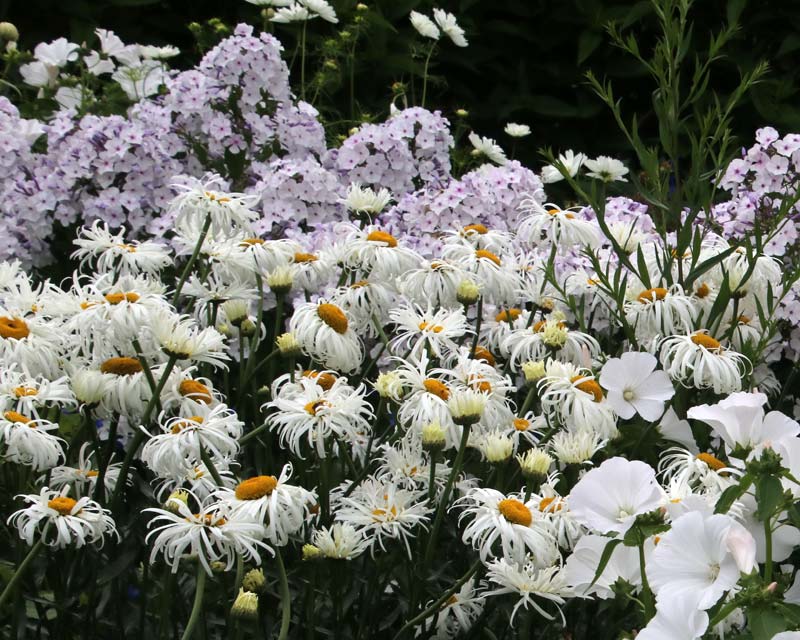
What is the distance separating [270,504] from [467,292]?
2.42ft

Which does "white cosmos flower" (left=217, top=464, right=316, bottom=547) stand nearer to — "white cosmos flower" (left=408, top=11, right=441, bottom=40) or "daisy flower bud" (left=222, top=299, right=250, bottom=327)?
"daisy flower bud" (left=222, top=299, right=250, bottom=327)

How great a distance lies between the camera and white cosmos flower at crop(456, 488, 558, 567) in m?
1.61

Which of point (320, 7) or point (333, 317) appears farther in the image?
point (320, 7)

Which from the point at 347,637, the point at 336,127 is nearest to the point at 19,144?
the point at 336,127

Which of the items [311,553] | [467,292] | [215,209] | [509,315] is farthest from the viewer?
[509,315]

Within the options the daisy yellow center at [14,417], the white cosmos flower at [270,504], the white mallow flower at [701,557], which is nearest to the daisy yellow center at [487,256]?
the white cosmos flower at [270,504]

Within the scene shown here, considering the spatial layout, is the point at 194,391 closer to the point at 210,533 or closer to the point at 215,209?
the point at 210,533

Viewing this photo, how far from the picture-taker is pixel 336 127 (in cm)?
486

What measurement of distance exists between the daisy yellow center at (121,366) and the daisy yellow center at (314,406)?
30cm

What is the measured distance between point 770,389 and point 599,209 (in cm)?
66

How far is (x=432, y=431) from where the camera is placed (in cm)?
174

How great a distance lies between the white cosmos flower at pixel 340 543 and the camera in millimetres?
1716

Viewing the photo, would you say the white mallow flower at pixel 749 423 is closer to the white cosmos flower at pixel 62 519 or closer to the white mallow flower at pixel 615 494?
the white mallow flower at pixel 615 494

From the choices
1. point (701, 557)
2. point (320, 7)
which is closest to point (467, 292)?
point (701, 557)
